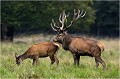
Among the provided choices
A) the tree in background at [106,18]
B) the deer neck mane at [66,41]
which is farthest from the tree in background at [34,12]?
the tree in background at [106,18]

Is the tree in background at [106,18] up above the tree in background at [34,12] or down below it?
below

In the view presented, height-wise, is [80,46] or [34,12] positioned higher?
[80,46]

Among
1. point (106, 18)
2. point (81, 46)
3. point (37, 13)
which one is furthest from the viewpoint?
point (106, 18)

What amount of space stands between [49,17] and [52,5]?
2.63 feet

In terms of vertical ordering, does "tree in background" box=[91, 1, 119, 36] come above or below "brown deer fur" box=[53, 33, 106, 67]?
below

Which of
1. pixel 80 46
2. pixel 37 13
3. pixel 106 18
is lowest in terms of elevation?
pixel 106 18

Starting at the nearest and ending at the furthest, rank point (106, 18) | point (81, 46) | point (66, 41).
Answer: point (81, 46)
point (66, 41)
point (106, 18)

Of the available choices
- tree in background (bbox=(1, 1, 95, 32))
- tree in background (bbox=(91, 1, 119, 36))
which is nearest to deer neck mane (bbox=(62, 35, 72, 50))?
tree in background (bbox=(1, 1, 95, 32))

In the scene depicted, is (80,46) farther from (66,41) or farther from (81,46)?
(66,41)

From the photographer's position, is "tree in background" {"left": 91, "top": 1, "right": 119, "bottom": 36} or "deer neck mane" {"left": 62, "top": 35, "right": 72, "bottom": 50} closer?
"deer neck mane" {"left": 62, "top": 35, "right": 72, "bottom": 50}

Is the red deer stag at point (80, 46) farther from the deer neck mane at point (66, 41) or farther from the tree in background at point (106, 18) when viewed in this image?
the tree in background at point (106, 18)

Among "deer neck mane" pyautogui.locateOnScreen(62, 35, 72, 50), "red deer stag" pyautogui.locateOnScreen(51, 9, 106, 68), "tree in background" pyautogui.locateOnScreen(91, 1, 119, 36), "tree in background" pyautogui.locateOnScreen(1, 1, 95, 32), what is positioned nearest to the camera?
Result: "red deer stag" pyautogui.locateOnScreen(51, 9, 106, 68)

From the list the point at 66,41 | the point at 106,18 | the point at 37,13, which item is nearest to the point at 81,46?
the point at 66,41

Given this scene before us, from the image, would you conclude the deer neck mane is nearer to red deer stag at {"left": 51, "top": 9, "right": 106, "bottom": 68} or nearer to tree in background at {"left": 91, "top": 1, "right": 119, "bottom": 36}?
red deer stag at {"left": 51, "top": 9, "right": 106, "bottom": 68}
